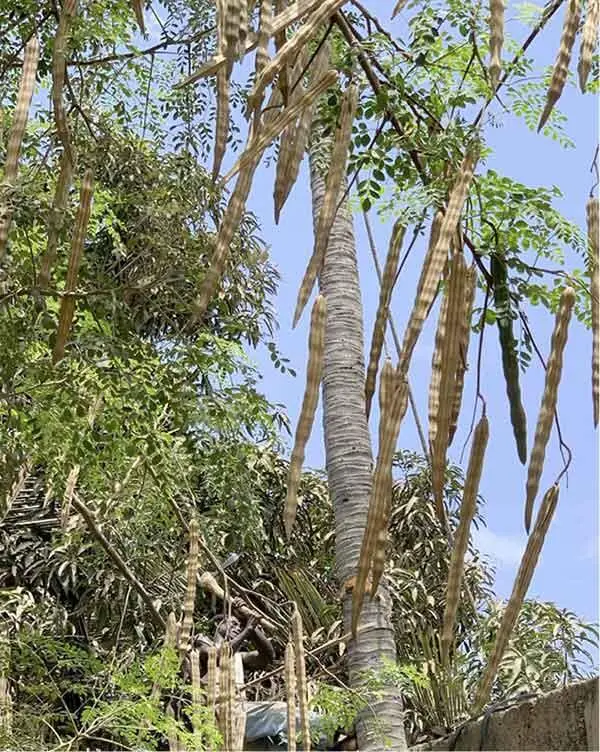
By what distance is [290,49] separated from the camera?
841mm

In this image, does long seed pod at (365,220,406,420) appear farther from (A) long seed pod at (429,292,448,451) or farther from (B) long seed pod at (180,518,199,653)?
(B) long seed pod at (180,518,199,653)

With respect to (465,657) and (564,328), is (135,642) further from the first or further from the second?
(564,328)

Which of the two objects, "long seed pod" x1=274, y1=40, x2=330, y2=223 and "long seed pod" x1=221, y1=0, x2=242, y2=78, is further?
"long seed pod" x1=274, y1=40, x2=330, y2=223

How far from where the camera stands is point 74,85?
3.84 metres

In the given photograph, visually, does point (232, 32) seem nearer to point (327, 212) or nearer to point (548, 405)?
point (327, 212)

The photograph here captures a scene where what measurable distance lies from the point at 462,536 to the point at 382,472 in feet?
0.30

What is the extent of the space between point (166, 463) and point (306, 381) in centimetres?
203

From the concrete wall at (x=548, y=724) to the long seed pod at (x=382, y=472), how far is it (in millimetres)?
1198

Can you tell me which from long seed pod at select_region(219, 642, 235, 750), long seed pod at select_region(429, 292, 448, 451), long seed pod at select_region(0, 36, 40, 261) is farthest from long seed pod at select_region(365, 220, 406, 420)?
long seed pod at select_region(219, 642, 235, 750)

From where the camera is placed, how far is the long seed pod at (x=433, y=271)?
0.81 metres

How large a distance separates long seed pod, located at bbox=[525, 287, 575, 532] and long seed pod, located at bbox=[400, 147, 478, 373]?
11 centimetres

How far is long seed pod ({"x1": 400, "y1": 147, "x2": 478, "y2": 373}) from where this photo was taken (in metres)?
0.81

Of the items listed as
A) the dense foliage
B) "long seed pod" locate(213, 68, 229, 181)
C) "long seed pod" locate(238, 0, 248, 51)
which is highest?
the dense foliage

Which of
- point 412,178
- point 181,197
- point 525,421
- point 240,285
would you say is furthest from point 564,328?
point 240,285
